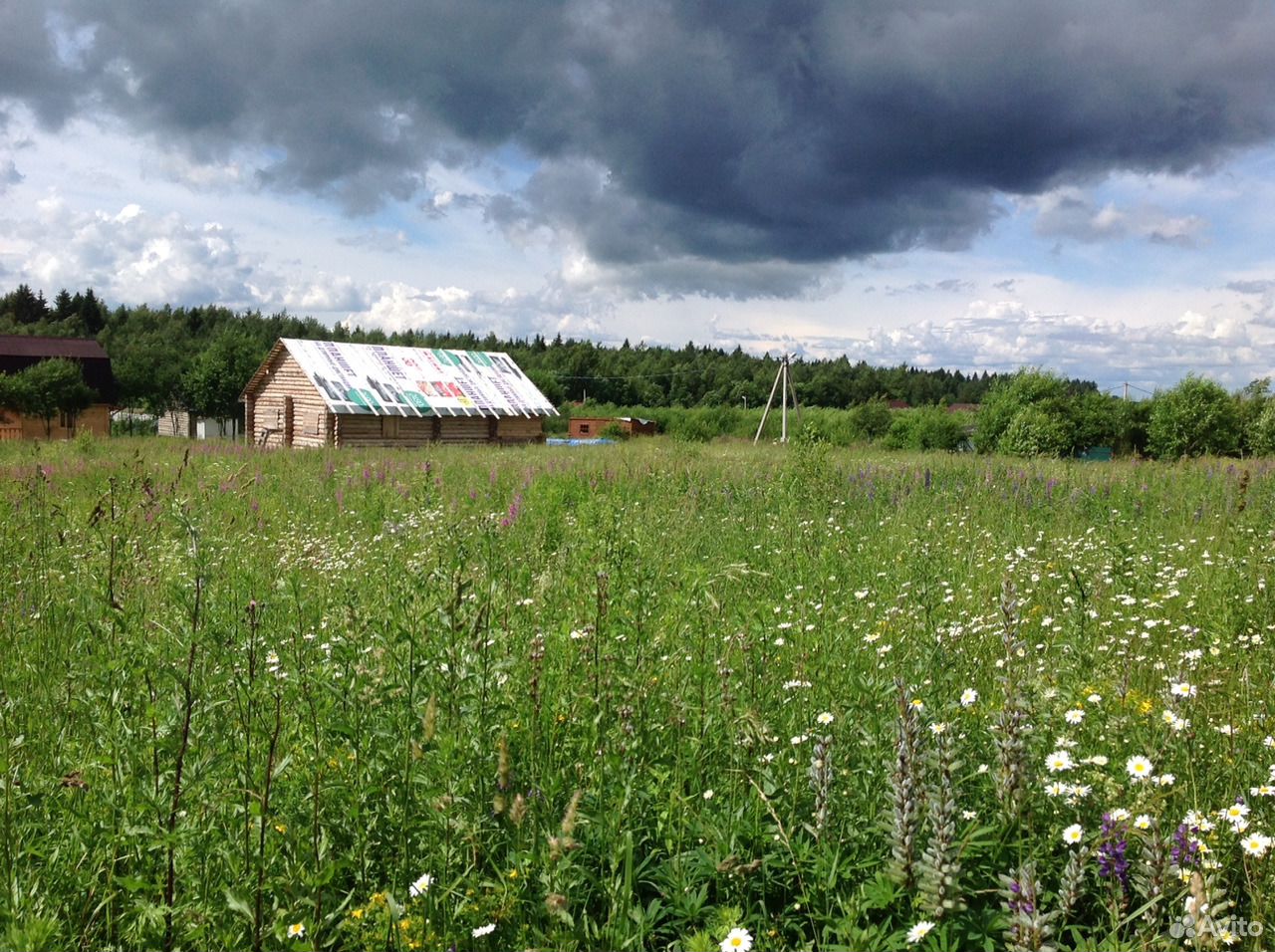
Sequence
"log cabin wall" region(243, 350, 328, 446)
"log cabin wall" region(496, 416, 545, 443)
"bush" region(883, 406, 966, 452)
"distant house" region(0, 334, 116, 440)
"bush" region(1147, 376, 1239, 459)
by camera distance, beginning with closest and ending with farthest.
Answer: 1. "log cabin wall" region(243, 350, 328, 446)
2. "bush" region(1147, 376, 1239, 459)
3. "log cabin wall" region(496, 416, 545, 443)
4. "bush" region(883, 406, 966, 452)
5. "distant house" region(0, 334, 116, 440)

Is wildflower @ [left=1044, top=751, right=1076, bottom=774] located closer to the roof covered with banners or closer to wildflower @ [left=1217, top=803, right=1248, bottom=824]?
wildflower @ [left=1217, top=803, right=1248, bottom=824]

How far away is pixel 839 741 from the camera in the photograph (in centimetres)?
275

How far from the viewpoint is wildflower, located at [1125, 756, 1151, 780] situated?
213 centimetres

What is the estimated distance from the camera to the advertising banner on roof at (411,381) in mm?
31312

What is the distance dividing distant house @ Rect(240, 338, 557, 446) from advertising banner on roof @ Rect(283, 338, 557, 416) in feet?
0.14

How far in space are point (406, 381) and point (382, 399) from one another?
2.05 meters

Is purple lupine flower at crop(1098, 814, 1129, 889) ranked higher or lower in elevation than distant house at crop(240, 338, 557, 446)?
lower

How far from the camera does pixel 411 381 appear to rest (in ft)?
111

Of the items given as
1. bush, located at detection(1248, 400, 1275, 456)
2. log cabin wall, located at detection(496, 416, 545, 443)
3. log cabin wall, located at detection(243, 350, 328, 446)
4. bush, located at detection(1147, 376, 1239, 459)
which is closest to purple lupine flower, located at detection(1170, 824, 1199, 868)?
log cabin wall, located at detection(243, 350, 328, 446)

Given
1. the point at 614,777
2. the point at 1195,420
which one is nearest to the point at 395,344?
the point at 1195,420

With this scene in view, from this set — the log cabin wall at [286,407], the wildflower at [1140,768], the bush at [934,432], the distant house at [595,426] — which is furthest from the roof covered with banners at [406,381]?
the wildflower at [1140,768]

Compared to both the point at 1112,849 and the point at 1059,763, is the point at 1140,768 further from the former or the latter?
the point at 1112,849

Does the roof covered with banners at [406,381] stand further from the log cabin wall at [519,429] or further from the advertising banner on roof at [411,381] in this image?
the log cabin wall at [519,429]

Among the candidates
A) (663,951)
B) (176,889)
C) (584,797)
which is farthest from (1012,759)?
(176,889)
